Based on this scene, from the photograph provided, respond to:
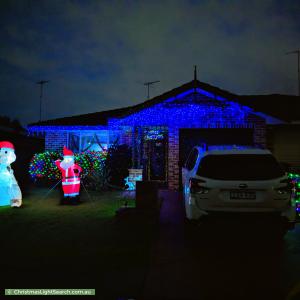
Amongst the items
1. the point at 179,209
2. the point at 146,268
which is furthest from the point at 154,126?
the point at 146,268

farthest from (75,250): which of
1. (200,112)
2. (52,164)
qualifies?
(52,164)

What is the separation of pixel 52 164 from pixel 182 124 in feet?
20.0

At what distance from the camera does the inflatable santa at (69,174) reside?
373 inches

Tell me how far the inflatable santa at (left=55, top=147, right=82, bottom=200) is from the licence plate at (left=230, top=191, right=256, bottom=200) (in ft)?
18.1

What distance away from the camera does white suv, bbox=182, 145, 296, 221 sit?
532 cm

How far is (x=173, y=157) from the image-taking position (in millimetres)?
12617

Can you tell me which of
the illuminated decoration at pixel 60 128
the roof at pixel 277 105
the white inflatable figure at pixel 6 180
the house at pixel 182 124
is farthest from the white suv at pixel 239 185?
the illuminated decoration at pixel 60 128

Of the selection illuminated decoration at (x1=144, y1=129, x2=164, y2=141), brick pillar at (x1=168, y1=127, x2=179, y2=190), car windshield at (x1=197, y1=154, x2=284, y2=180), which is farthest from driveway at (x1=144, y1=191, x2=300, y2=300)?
illuminated decoration at (x1=144, y1=129, x2=164, y2=141)

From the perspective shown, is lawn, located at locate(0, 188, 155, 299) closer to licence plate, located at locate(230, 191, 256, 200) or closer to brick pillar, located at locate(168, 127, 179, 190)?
licence plate, located at locate(230, 191, 256, 200)

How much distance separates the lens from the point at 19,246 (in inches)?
215

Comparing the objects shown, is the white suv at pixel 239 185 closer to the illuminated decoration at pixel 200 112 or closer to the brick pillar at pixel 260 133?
the illuminated decoration at pixel 200 112

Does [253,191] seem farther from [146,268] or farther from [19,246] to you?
[19,246]

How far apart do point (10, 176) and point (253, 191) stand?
289 inches

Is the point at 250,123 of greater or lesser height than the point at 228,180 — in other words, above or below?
above
